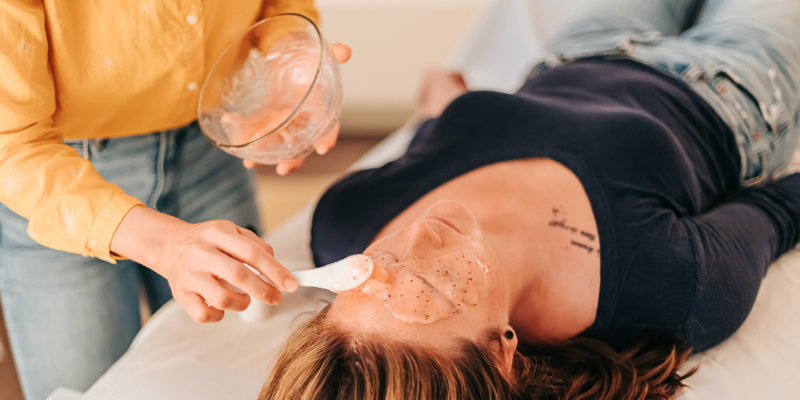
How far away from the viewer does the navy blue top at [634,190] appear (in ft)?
3.02

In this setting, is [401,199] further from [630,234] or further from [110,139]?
[110,139]

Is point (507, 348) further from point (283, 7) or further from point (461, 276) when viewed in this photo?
point (283, 7)

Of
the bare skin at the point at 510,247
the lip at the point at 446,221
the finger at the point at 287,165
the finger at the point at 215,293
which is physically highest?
the finger at the point at 215,293

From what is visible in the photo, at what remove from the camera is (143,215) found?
2.15 feet

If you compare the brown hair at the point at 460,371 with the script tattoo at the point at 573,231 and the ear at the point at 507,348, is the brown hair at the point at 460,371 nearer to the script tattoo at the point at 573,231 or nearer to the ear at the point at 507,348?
the ear at the point at 507,348

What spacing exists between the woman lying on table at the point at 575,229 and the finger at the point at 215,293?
8.5 inches

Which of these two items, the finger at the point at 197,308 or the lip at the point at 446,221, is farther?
the lip at the point at 446,221

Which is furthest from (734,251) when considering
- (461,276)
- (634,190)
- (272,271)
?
(272,271)

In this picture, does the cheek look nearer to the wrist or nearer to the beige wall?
the wrist

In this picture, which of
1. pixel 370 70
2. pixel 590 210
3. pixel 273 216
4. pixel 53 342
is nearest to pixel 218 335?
pixel 53 342

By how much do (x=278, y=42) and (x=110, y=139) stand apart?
35 centimetres

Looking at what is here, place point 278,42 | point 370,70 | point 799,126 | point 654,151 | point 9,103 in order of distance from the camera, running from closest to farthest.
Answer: point 9,103 < point 278,42 < point 654,151 < point 799,126 < point 370,70

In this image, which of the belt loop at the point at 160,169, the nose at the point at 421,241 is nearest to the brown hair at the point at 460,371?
the nose at the point at 421,241

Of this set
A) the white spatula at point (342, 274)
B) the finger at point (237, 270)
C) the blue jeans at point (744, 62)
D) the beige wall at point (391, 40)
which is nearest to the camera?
the finger at point (237, 270)
